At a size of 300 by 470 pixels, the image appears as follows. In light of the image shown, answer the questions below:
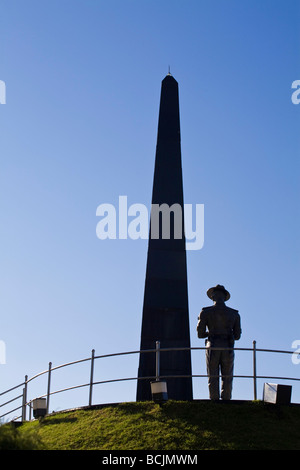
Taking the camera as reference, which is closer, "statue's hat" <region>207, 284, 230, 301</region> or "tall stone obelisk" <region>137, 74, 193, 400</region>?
"statue's hat" <region>207, 284, 230, 301</region>

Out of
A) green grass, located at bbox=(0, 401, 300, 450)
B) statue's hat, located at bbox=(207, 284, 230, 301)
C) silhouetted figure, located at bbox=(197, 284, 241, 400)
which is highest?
statue's hat, located at bbox=(207, 284, 230, 301)

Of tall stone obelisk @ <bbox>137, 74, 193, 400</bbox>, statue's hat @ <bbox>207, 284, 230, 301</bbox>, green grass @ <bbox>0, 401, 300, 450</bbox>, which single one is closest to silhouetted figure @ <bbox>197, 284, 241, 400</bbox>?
statue's hat @ <bbox>207, 284, 230, 301</bbox>

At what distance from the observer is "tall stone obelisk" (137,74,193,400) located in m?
19.8

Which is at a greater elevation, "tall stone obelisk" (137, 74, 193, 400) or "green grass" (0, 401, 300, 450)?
"tall stone obelisk" (137, 74, 193, 400)

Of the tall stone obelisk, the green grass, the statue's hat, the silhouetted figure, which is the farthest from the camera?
the tall stone obelisk

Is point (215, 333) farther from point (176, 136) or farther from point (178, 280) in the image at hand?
point (176, 136)

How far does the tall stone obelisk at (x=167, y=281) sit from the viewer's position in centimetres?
1975

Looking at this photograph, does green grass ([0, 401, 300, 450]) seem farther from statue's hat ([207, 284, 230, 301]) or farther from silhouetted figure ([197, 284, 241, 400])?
statue's hat ([207, 284, 230, 301])

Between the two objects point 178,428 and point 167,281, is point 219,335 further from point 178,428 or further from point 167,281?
point 167,281

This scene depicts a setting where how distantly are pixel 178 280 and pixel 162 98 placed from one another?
17.4 feet

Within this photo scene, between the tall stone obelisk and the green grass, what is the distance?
503 cm

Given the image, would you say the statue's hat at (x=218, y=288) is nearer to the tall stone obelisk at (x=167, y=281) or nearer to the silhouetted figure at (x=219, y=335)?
the silhouetted figure at (x=219, y=335)

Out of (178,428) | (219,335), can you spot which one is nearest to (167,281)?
(219,335)
